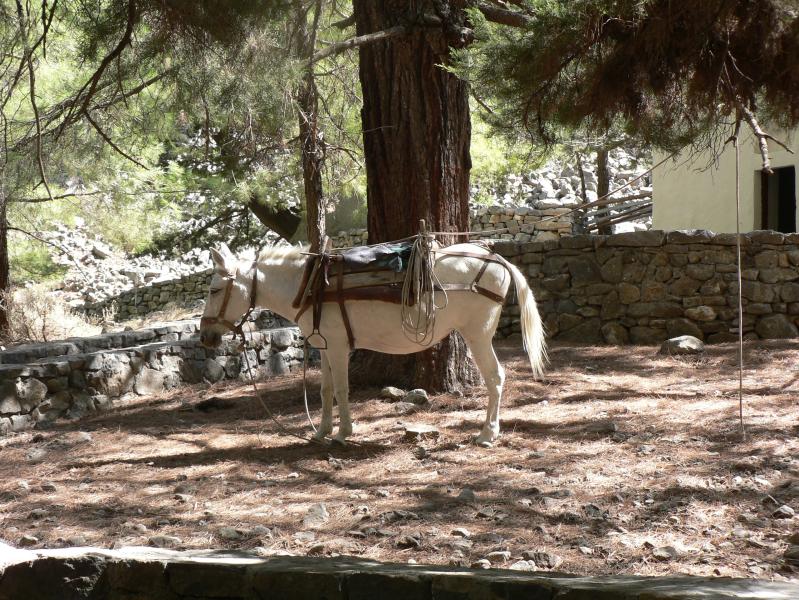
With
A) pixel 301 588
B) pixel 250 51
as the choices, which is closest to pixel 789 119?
pixel 301 588

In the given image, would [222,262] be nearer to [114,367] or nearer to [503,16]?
[114,367]

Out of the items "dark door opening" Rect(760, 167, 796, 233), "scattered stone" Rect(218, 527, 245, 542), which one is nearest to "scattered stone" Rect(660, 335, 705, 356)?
"dark door opening" Rect(760, 167, 796, 233)

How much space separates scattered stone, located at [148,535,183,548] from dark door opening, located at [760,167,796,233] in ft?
42.1

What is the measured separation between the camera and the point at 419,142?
8.01 m

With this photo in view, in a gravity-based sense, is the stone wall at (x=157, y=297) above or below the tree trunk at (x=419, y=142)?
below

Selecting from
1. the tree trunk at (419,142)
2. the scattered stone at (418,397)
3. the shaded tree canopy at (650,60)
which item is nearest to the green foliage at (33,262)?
the tree trunk at (419,142)

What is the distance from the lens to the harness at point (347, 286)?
646 cm

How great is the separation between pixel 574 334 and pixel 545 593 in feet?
27.7

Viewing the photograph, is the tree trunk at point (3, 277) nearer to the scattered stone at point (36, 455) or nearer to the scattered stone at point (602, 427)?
the scattered stone at point (36, 455)

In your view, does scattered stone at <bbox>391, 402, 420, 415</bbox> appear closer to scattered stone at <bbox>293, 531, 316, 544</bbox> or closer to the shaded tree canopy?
scattered stone at <bbox>293, 531, 316, 544</bbox>

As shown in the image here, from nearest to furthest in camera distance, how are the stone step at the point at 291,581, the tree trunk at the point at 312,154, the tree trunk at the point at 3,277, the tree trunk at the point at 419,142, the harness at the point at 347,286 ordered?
the stone step at the point at 291,581 < the harness at the point at 347,286 < the tree trunk at the point at 419,142 < the tree trunk at the point at 312,154 < the tree trunk at the point at 3,277

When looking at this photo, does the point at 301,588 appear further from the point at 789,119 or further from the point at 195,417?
the point at 195,417

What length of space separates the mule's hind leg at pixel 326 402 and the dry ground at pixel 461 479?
0.20 m

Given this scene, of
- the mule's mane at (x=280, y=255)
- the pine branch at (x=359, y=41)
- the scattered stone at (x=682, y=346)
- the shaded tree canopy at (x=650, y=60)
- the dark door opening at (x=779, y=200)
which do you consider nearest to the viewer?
the shaded tree canopy at (x=650, y=60)
